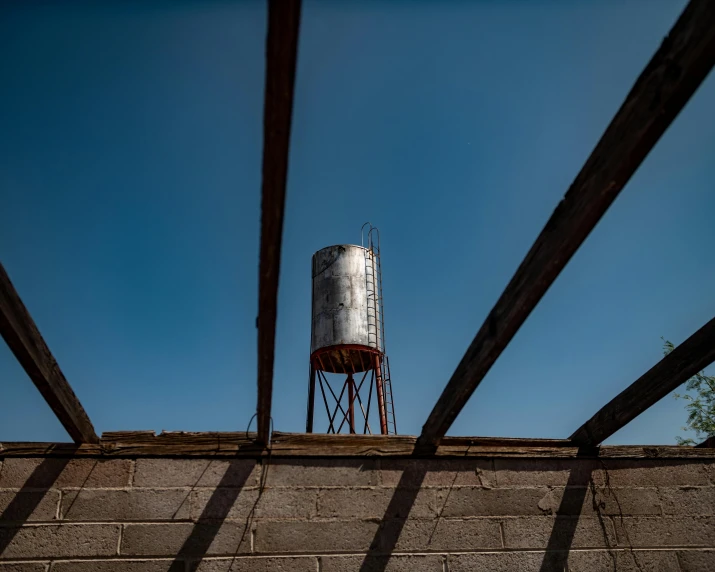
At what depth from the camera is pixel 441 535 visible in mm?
4168

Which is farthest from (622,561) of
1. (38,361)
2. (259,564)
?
(38,361)

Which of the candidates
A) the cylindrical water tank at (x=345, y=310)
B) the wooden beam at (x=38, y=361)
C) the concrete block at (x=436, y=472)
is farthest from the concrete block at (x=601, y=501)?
the cylindrical water tank at (x=345, y=310)

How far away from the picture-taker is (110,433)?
4.11m

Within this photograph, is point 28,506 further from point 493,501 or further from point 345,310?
point 345,310

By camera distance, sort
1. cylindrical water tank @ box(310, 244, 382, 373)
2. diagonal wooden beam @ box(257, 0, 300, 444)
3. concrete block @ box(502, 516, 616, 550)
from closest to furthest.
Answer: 1. diagonal wooden beam @ box(257, 0, 300, 444)
2. concrete block @ box(502, 516, 616, 550)
3. cylindrical water tank @ box(310, 244, 382, 373)

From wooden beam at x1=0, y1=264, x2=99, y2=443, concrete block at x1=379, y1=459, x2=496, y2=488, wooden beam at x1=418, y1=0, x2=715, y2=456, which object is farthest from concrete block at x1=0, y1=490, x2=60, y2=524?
wooden beam at x1=418, y1=0, x2=715, y2=456

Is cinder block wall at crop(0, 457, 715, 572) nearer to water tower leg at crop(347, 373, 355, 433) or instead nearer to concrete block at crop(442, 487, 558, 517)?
concrete block at crop(442, 487, 558, 517)

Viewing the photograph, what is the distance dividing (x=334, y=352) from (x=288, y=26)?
8.06 m

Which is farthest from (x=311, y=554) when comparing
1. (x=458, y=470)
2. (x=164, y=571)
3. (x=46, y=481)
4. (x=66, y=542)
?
(x=46, y=481)

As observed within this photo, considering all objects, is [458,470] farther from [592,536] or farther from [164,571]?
[164,571]

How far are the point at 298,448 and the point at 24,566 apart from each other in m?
1.87

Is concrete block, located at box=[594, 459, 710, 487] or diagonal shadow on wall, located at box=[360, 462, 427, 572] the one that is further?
concrete block, located at box=[594, 459, 710, 487]

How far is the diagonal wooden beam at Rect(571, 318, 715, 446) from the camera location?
3506 mm

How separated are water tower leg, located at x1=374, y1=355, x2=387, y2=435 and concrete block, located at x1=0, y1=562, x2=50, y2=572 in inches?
225
